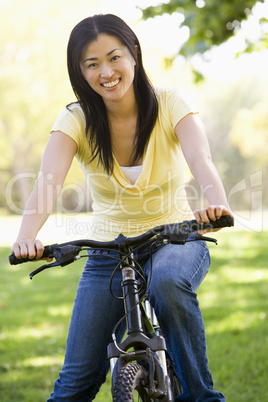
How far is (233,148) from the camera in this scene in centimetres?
3378

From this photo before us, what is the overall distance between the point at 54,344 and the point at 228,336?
1.72m

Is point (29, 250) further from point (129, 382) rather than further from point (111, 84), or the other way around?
point (111, 84)

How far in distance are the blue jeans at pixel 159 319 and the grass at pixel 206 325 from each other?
157cm

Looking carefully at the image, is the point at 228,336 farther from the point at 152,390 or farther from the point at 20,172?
the point at 20,172

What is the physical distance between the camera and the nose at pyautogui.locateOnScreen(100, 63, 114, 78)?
2.57 m

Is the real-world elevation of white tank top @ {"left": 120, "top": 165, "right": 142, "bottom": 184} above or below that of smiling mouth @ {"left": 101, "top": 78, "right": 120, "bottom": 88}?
Result: below

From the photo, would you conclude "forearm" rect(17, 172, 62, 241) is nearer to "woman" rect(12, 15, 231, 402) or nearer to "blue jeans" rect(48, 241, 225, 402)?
"woman" rect(12, 15, 231, 402)

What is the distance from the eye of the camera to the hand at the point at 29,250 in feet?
6.97

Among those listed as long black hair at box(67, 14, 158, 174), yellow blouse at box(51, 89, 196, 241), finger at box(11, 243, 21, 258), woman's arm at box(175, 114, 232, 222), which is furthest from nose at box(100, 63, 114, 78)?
finger at box(11, 243, 21, 258)

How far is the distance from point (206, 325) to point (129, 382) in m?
3.94

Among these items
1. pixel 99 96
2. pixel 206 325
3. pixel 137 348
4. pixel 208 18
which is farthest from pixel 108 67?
pixel 206 325

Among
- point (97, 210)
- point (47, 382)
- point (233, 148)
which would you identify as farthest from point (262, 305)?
point (233, 148)

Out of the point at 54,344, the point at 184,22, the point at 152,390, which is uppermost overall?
the point at 184,22

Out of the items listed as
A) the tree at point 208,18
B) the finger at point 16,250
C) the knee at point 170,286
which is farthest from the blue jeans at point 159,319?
the tree at point 208,18
